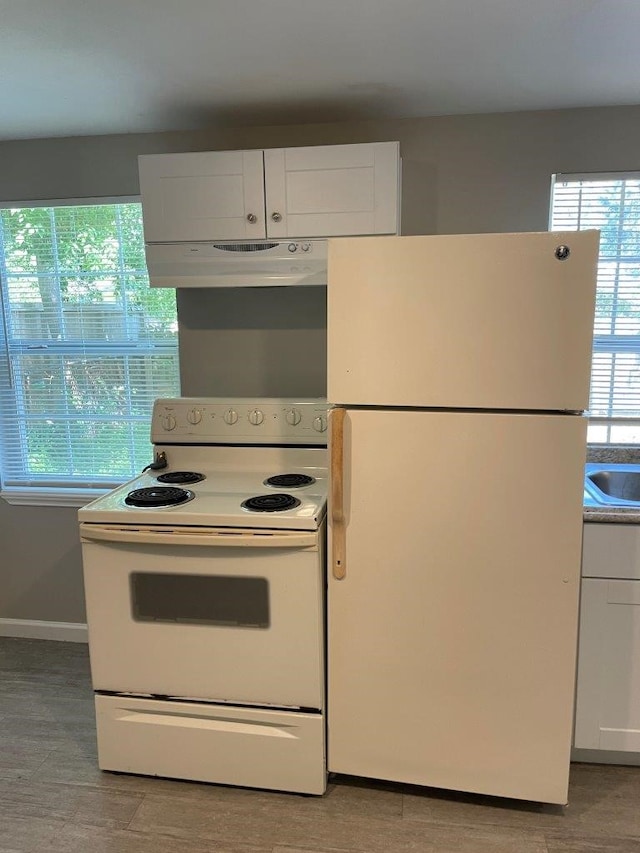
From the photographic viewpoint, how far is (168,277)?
7.89 ft

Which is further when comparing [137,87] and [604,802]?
[137,87]

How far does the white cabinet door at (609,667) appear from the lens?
1.97 metres

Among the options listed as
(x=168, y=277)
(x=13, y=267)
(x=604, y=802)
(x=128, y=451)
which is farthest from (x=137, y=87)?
(x=604, y=802)

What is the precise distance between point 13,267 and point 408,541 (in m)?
2.25

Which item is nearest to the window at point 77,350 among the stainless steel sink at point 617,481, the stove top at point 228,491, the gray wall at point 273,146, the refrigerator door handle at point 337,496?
the gray wall at point 273,146

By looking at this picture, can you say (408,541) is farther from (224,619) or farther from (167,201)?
(167,201)

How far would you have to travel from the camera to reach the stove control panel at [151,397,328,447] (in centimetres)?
237

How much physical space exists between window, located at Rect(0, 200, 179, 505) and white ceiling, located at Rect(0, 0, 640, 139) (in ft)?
1.53

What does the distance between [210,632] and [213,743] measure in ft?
1.24

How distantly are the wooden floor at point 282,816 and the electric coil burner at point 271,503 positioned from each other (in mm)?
936

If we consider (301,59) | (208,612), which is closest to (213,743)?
(208,612)

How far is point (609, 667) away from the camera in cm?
200

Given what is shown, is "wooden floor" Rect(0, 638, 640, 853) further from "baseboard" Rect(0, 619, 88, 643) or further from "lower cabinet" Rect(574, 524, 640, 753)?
"baseboard" Rect(0, 619, 88, 643)

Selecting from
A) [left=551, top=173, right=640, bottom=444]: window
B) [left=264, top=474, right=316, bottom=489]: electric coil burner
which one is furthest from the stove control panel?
[left=551, top=173, right=640, bottom=444]: window
